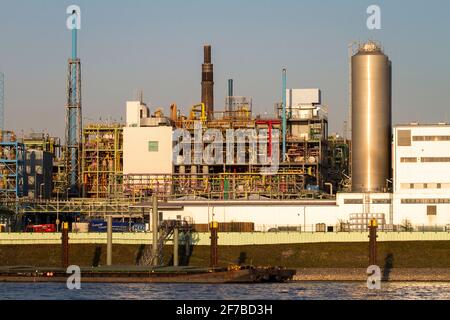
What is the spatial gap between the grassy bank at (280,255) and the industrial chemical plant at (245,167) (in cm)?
1161

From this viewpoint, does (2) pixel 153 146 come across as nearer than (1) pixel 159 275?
No

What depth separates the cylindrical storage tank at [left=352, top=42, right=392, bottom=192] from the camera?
151m

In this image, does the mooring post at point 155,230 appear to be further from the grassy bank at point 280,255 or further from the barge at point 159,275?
the grassy bank at point 280,255

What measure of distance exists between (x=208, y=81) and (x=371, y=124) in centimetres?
4046

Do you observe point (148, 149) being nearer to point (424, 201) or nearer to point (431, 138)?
point (424, 201)

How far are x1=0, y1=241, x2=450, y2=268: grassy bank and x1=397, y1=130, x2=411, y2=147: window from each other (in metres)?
16.7

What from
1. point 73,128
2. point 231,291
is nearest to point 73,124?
point 73,128

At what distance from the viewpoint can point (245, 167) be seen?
170m

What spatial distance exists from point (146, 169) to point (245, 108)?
16.0 metres

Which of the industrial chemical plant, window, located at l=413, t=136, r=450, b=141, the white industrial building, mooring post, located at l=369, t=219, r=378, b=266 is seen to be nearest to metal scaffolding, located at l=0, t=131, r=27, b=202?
the industrial chemical plant

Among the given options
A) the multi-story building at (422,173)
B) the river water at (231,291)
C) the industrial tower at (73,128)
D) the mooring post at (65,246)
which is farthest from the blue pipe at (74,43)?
the river water at (231,291)

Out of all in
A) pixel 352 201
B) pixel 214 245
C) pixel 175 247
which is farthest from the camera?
pixel 352 201

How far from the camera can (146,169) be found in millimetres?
171500

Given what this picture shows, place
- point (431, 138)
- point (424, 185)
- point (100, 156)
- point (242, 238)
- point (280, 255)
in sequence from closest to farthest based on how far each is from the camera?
1. point (280, 255)
2. point (242, 238)
3. point (431, 138)
4. point (424, 185)
5. point (100, 156)
